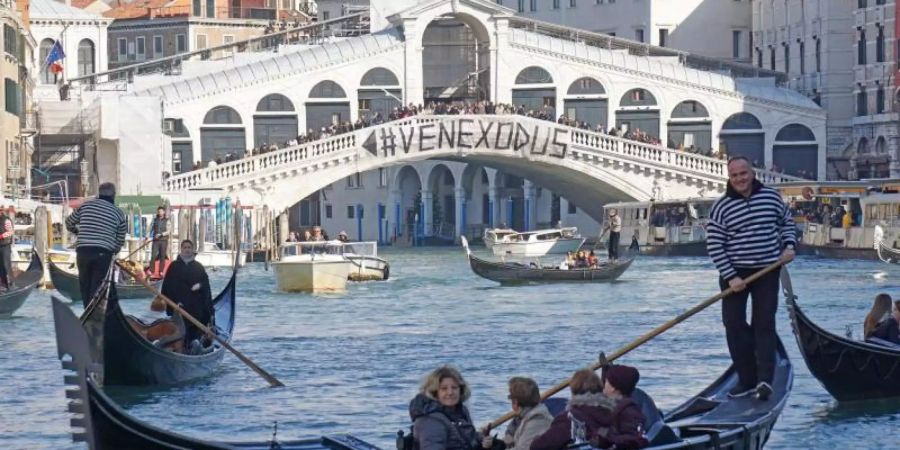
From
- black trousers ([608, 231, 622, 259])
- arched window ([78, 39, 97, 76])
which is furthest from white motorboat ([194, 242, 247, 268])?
arched window ([78, 39, 97, 76])

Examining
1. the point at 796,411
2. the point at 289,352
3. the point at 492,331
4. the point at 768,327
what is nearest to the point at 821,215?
the point at 492,331

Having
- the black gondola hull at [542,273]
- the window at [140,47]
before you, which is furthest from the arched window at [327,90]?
the black gondola hull at [542,273]

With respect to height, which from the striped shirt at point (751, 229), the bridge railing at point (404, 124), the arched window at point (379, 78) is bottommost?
the striped shirt at point (751, 229)

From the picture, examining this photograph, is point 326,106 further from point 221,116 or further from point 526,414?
point 526,414

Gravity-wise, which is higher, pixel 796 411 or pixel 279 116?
pixel 279 116

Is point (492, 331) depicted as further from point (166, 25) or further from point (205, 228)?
point (166, 25)

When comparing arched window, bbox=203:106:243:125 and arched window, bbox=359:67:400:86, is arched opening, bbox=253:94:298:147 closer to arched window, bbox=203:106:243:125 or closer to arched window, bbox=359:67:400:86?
arched window, bbox=203:106:243:125

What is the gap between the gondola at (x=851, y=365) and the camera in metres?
12.1

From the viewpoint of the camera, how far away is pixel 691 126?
40406 millimetres

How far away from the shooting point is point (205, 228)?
3391 cm

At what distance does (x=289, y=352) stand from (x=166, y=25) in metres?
34.6

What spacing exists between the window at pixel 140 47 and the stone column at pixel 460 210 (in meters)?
7.90

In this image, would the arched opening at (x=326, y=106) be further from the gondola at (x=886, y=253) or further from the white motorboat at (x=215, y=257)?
the gondola at (x=886, y=253)

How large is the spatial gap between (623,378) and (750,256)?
6.18ft
